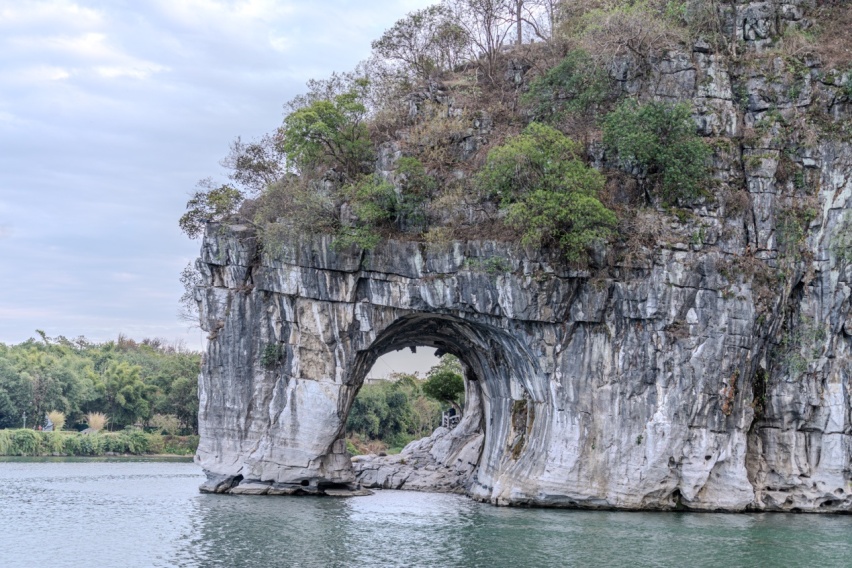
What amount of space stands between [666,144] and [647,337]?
567cm

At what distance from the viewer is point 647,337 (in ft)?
89.3

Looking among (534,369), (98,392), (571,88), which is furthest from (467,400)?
(98,392)

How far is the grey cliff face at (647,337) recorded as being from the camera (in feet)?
88.1

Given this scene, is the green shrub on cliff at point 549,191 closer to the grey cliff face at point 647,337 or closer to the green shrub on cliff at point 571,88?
the grey cliff face at point 647,337

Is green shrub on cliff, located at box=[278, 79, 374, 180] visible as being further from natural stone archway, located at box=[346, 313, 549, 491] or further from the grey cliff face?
natural stone archway, located at box=[346, 313, 549, 491]

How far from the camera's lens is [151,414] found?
200 ft

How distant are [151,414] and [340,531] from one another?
41330mm

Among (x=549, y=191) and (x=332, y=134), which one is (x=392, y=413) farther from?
(x=549, y=191)

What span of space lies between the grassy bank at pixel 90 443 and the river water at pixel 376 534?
2378cm

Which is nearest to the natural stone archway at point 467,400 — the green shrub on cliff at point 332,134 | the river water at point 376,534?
the river water at point 376,534

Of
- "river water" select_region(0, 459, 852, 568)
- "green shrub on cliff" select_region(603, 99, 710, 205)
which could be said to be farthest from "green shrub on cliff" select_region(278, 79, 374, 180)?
"river water" select_region(0, 459, 852, 568)

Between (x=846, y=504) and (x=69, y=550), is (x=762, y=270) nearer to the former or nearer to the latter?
(x=846, y=504)

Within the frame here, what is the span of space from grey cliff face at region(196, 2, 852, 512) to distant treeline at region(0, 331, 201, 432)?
2992 centimetres

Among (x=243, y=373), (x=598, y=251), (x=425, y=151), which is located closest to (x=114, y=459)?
(x=243, y=373)
